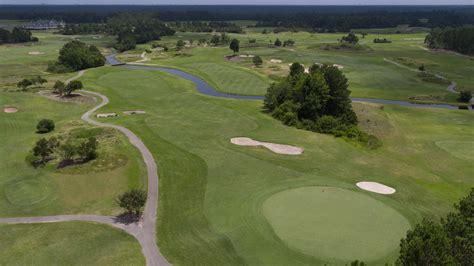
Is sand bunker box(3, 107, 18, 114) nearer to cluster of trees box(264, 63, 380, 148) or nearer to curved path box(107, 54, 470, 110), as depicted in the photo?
curved path box(107, 54, 470, 110)

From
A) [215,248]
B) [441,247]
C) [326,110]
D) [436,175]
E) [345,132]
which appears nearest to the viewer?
[441,247]

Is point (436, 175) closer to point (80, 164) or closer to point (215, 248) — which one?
point (215, 248)

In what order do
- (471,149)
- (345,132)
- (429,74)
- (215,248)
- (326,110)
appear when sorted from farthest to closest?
(429,74) < (326,110) < (345,132) < (471,149) < (215,248)

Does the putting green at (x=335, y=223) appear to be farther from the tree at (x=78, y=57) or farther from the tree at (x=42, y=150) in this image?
the tree at (x=78, y=57)

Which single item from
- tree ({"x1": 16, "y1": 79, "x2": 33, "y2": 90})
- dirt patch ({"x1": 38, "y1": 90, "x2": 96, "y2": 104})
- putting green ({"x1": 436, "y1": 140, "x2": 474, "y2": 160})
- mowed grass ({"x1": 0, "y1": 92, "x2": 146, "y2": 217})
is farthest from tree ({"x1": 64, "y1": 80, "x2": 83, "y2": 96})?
putting green ({"x1": 436, "y1": 140, "x2": 474, "y2": 160})

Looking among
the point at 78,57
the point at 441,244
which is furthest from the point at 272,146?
the point at 78,57

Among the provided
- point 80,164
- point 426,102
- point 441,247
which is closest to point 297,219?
point 441,247

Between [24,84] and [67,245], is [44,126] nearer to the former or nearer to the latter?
[24,84]
